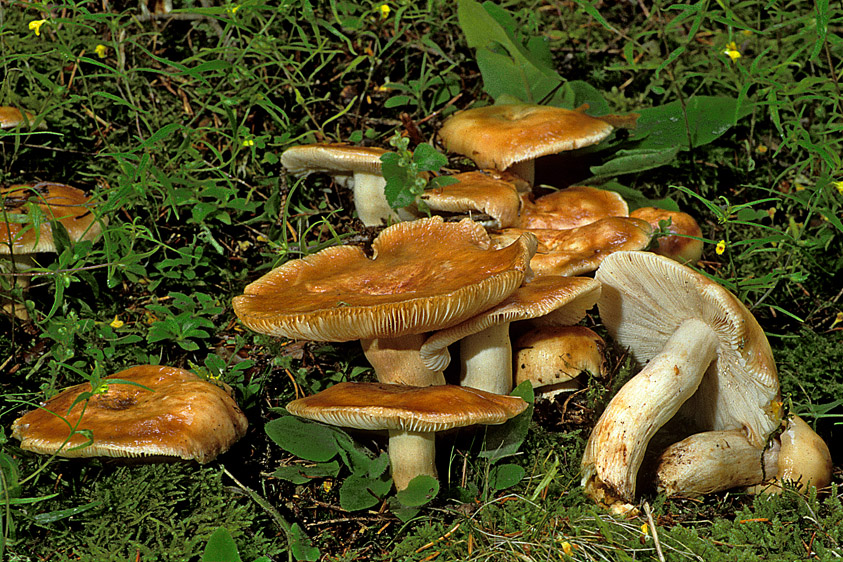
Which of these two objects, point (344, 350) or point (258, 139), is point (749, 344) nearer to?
point (344, 350)

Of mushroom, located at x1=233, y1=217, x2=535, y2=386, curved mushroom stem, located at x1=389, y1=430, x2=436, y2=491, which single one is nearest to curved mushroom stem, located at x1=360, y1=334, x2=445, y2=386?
mushroom, located at x1=233, y1=217, x2=535, y2=386

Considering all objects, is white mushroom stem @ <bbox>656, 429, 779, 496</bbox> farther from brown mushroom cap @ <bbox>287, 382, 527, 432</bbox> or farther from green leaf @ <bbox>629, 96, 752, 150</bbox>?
green leaf @ <bbox>629, 96, 752, 150</bbox>

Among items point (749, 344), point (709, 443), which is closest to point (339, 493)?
point (709, 443)

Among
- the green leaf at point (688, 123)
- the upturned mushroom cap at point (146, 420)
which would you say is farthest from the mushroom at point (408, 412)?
the green leaf at point (688, 123)

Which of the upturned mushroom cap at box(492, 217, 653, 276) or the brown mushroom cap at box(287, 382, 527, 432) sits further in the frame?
the upturned mushroom cap at box(492, 217, 653, 276)

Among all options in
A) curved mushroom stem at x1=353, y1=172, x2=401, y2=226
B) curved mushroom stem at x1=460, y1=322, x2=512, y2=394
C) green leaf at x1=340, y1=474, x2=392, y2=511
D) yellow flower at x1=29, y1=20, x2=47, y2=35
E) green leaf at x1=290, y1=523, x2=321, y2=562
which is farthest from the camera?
yellow flower at x1=29, y1=20, x2=47, y2=35

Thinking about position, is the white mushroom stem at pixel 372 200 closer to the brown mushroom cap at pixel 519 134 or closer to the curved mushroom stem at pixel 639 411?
the brown mushroom cap at pixel 519 134

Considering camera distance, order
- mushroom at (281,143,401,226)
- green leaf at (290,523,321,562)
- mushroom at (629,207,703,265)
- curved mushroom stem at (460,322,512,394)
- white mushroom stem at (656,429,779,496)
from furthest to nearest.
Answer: mushroom at (629,207,703,265) < mushroom at (281,143,401,226) < curved mushroom stem at (460,322,512,394) < white mushroom stem at (656,429,779,496) < green leaf at (290,523,321,562)
